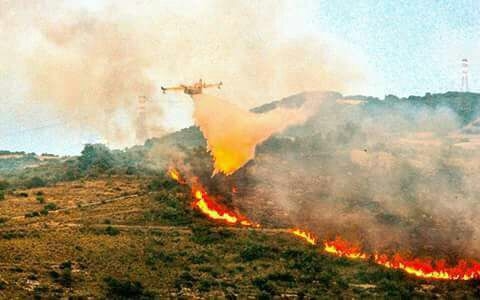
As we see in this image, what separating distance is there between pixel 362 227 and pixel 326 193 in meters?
13.0

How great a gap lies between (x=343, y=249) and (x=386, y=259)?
5697 mm

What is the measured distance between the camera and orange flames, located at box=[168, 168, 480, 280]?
76812 mm

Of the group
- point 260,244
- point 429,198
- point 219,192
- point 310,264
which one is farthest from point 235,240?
point 429,198

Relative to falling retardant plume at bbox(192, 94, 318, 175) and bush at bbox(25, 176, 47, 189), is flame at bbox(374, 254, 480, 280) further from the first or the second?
Result: bush at bbox(25, 176, 47, 189)

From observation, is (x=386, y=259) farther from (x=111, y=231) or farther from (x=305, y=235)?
(x=111, y=231)

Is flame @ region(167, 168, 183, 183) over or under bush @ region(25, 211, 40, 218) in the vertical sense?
over

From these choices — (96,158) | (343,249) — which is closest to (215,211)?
(343,249)

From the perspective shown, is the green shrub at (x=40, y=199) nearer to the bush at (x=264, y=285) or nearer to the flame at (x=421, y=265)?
the flame at (x=421, y=265)

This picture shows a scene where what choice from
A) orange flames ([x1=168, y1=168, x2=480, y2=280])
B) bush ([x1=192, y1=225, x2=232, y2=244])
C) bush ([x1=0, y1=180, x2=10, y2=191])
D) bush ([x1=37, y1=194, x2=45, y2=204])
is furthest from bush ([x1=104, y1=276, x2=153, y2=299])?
bush ([x1=0, y1=180, x2=10, y2=191])

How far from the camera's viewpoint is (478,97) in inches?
7589

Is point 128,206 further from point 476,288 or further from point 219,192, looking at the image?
point 476,288

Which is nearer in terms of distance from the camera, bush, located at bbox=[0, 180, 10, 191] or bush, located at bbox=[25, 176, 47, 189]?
bush, located at bbox=[0, 180, 10, 191]

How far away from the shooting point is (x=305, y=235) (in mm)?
90688

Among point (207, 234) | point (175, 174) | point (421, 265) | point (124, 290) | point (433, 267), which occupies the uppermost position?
point (175, 174)
